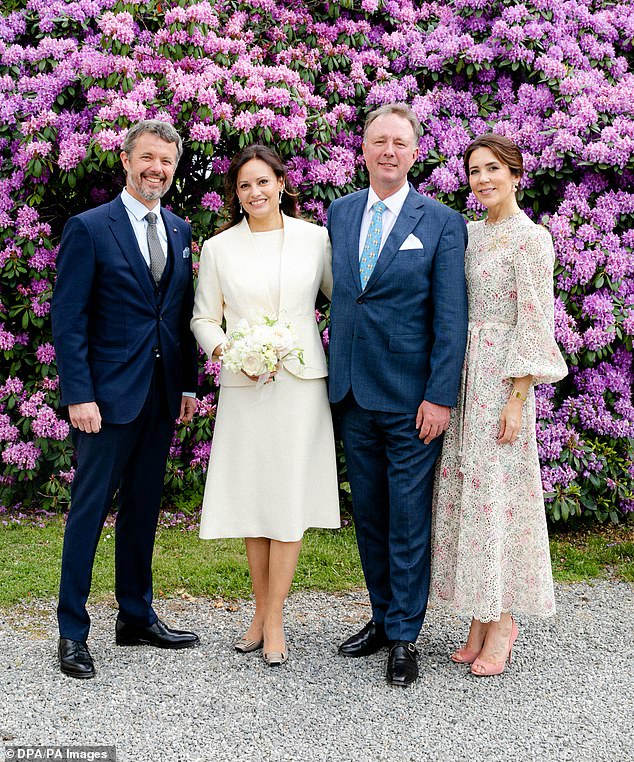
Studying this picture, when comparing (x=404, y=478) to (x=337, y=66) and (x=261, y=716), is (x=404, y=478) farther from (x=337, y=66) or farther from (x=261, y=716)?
(x=337, y=66)

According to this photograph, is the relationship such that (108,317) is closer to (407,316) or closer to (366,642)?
(407,316)

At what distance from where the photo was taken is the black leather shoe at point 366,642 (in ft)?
12.1

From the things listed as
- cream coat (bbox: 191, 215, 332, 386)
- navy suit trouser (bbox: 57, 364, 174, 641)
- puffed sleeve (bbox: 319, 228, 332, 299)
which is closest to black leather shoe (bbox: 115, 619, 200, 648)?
navy suit trouser (bbox: 57, 364, 174, 641)

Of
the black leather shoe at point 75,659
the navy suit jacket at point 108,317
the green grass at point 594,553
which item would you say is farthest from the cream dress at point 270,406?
the green grass at point 594,553

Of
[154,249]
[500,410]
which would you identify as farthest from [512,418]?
[154,249]

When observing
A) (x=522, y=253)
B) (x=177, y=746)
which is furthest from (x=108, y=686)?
(x=522, y=253)

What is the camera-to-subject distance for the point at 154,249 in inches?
139

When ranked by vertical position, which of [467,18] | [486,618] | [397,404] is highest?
[467,18]

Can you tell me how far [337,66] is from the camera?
19.2 feet

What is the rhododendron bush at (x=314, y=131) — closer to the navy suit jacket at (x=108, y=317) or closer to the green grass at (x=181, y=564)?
the green grass at (x=181, y=564)

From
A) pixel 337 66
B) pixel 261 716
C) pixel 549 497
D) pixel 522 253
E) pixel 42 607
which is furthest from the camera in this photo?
pixel 337 66

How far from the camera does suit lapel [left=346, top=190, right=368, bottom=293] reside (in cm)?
349

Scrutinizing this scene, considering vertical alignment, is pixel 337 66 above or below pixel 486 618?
above

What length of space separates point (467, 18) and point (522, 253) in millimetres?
3397
